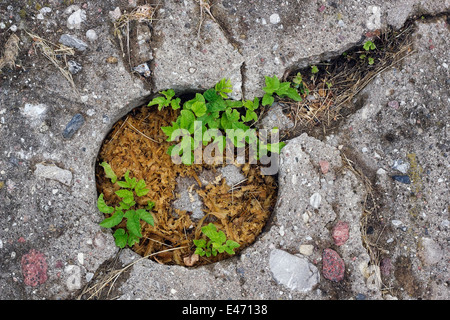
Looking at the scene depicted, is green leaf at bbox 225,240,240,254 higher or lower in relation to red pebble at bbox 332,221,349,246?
higher

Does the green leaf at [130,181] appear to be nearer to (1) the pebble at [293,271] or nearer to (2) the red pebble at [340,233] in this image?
(1) the pebble at [293,271]

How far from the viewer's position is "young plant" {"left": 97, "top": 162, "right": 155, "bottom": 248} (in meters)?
2.17

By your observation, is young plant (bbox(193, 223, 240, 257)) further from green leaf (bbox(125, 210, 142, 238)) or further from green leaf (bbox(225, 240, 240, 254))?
green leaf (bbox(125, 210, 142, 238))

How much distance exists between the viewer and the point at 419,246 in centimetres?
233

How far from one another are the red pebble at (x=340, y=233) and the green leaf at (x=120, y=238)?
4.42ft

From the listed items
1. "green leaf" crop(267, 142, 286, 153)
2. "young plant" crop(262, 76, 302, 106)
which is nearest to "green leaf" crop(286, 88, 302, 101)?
"young plant" crop(262, 76, 302, 106)

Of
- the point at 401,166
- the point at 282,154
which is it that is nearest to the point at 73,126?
the point at 282,154

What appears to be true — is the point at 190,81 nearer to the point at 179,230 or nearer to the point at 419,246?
the point at 179,230

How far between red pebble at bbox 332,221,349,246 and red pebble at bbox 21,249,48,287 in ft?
6.04

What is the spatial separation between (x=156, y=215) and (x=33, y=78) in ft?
3.99

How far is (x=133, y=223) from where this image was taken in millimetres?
2180

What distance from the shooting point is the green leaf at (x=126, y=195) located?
2.20 m

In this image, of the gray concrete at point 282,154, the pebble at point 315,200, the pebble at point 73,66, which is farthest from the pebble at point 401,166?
the pebble at point 73,66
